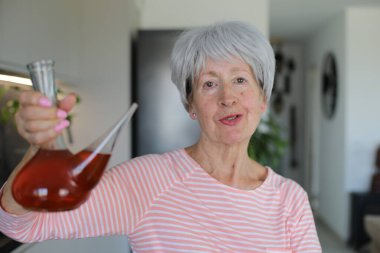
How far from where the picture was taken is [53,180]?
0.61 meters

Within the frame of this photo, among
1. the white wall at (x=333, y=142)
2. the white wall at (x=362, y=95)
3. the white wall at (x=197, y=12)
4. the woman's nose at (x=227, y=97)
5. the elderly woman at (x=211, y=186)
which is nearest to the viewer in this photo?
the elderly woman at (x=211, y=186)

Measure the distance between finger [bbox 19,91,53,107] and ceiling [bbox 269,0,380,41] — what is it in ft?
15.0

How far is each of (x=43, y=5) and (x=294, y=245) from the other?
157cm

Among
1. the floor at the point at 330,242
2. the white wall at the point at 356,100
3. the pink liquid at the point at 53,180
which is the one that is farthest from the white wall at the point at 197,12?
the pink liquid at the point at 53,180

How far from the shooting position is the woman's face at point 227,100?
102cm

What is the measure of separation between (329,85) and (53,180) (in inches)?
220

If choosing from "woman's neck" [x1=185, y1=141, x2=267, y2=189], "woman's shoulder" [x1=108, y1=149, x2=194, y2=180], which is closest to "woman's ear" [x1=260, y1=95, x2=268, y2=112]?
"woman's neck" [x1=185, y1=141, x2=267, y2=189]

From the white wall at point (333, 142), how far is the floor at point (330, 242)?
0.28ft

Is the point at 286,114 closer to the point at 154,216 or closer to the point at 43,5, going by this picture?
the point at 43,5

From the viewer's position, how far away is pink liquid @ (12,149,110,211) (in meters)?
0.61

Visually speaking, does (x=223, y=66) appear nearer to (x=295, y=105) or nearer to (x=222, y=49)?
(x=222, y=49)

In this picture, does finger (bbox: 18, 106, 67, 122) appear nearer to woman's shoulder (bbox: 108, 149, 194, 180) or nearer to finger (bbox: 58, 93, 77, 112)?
finger (bbox: 58, 93, 77, 112)

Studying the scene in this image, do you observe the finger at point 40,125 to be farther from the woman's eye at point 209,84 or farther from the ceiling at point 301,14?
the ceiling at point 301,14

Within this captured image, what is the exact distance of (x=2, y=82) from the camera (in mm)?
1942
